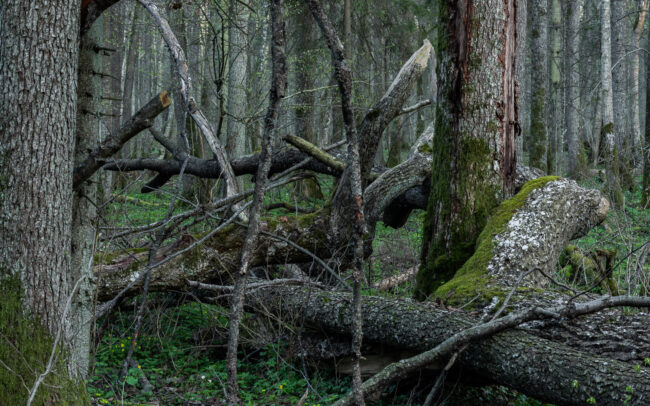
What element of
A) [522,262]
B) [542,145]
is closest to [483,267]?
[522,262]

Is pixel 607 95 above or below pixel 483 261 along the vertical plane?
above

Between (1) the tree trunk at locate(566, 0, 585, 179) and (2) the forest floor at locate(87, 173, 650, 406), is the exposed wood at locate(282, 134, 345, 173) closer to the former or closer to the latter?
(2) the forest floor at locate(87, 173, 650, 406)

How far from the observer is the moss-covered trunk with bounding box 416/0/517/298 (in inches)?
209

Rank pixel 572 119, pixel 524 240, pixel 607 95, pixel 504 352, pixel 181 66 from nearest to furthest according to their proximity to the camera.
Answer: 1. pixel 181 66
2. pixel 504 352
3. pixel 524 240
4. pixel 607 95
5. pixel 572 119

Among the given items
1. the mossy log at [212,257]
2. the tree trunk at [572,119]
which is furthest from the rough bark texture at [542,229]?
the tree trunk at [572,119]

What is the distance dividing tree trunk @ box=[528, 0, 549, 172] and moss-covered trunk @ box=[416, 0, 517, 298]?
8042mm

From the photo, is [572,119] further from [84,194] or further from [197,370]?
[84,194]

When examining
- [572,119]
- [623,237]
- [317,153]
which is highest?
[572,119]

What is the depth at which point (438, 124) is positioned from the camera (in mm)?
5582

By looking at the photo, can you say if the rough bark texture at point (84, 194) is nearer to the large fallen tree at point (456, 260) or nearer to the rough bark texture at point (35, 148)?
the large fallen tree at point (456, 260)

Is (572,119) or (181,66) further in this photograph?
(572,119)

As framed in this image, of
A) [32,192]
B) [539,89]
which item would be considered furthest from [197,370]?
[539,89]

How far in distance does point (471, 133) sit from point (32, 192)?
380cm

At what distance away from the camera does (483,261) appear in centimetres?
481
